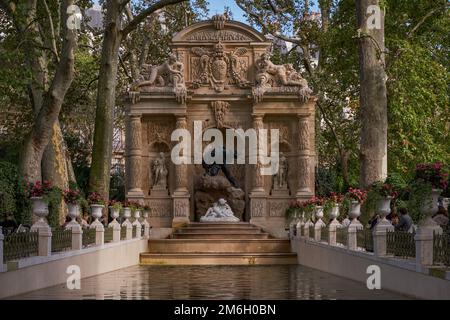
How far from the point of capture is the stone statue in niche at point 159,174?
111 feet

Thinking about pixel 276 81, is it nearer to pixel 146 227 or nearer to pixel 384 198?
pixel 146 227

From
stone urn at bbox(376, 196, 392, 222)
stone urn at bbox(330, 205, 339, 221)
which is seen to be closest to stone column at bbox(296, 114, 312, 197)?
stone urn at bbox(330, 205, 339, 221)

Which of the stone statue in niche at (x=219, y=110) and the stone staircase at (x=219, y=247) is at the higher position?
the stone statue in niche at (x=219, y=110)

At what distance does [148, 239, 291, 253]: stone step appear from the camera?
29.5 meters

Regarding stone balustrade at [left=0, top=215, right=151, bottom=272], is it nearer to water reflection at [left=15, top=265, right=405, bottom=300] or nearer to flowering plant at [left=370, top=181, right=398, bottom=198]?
water reflection at [left=15, top=265, right=405, bottom=300]

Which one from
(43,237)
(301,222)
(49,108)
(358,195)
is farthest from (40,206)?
(301,222)

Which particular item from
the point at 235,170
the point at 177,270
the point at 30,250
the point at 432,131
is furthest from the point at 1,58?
the point at 432,131

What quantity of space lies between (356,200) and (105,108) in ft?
30.2

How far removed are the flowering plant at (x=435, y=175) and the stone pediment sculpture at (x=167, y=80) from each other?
19.0m

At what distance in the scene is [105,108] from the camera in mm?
27562

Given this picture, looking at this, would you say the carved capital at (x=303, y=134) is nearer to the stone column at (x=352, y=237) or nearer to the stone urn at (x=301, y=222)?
the stone urn at (x=301, y=222)

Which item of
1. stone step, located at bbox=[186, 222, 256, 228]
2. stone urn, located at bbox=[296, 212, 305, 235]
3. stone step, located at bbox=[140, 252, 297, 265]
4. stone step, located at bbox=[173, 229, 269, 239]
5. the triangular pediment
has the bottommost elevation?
stone step, located at bbox=[140, 252, 297, 265]

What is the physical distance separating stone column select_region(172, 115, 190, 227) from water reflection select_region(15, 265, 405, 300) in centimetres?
829

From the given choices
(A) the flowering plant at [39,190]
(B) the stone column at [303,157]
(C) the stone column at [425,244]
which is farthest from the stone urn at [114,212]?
(C) the stone column at [425,244]
